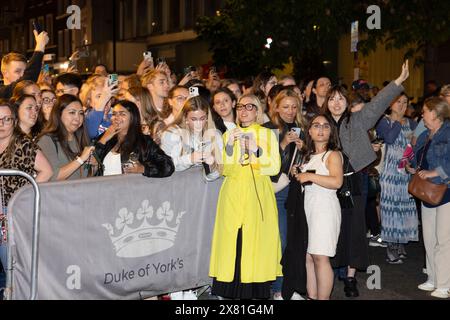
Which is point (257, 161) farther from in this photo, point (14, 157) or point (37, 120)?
point (37, 120)

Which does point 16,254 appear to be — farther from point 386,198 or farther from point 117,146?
point 386,198

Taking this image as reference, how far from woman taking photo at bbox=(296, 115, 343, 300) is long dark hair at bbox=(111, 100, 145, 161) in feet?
4.94

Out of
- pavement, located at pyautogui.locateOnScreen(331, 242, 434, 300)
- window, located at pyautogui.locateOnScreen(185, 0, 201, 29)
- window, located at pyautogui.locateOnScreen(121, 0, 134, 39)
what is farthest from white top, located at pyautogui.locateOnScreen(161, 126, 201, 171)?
window, located at pyautogui.locateOnScreen(121, 0, 134, 39)

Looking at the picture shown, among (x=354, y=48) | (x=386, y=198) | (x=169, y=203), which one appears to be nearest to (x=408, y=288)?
(x=386, y=198)

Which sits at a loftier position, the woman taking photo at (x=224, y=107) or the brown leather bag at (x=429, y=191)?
the woman taking photo at (x=224, y=107)

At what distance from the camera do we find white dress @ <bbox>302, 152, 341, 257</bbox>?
21.6ft

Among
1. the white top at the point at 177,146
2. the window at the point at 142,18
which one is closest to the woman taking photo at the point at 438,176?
the white top at the point at 177,146

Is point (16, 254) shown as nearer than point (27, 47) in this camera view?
Yes

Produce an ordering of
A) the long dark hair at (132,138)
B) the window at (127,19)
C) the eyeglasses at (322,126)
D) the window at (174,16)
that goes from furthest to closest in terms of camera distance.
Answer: the window at (127,19) → the window at (174,16) → the eyeglasses at (322,126) → the long dark hair at (132,138)

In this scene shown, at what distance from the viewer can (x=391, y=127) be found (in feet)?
29.4

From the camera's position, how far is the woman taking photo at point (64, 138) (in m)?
6.44

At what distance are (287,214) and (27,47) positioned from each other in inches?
2079

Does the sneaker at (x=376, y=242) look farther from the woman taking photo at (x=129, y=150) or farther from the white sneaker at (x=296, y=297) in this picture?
the woman taking photo at (x=129, y=150)

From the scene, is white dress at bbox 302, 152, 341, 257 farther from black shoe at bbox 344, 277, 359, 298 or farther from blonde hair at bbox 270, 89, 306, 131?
black shoe at bbox 344, 277, 359, 298
